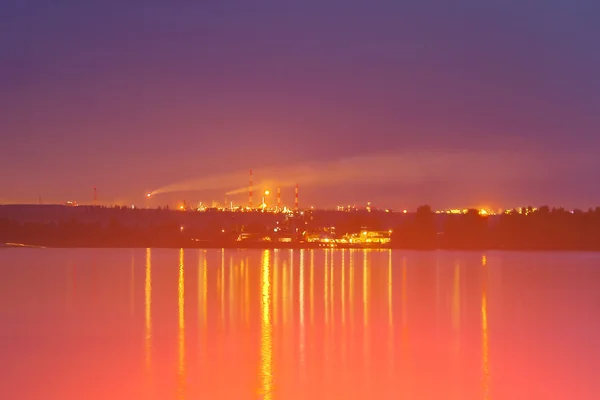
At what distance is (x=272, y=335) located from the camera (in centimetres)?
1573

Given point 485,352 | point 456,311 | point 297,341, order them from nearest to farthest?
point 485,352 → point 297,341 → point 456,311

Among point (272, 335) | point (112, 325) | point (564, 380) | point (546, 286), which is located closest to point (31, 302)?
point (112, 325)

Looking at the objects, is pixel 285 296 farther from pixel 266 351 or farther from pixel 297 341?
pixel 266 351

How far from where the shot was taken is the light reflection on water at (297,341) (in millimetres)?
11406

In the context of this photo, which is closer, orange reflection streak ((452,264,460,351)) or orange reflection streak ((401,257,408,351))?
orange reflection streak ((401,257,408,351))

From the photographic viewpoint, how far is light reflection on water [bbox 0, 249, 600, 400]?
11.4 m

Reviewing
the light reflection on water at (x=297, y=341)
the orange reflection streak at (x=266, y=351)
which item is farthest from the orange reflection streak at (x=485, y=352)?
the orange reflection streak at (x=266, y=351)

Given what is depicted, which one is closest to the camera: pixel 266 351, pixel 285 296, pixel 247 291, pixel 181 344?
pixel 266 351

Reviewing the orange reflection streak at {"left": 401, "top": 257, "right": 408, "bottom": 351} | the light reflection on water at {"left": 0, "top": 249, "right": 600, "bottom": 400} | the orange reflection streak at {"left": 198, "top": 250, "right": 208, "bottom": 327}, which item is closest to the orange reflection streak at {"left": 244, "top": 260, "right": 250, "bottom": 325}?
the light reflection on water at {"left": 0, "top": 249, "right": 600, "bottom": 400}

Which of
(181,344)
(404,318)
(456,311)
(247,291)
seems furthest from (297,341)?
(247,291)

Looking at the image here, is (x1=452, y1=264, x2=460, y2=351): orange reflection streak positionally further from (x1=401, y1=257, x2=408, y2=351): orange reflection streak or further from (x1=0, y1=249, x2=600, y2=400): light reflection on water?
(x1=401, y1=257, x2=408, y2=351): orange reflection streak

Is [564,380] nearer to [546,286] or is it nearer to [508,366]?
[508,366]

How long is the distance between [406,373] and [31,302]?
12.0m

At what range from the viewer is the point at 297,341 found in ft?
49.2
